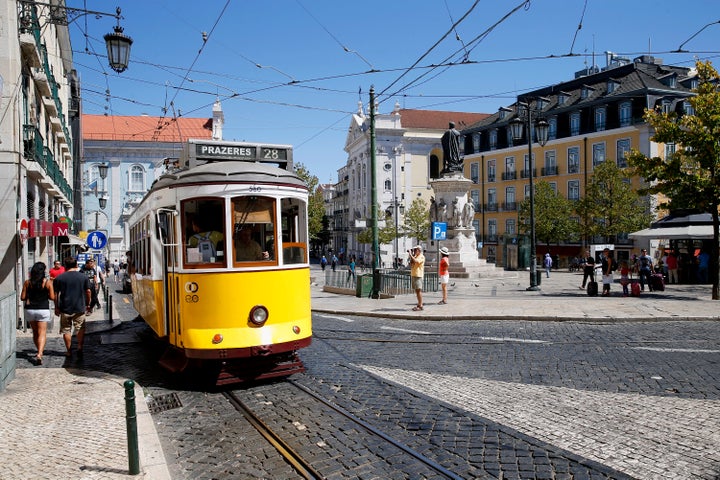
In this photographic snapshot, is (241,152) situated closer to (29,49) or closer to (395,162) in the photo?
(29,49)

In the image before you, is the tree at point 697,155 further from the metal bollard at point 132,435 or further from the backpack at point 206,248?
the metal bollard at point 132,435

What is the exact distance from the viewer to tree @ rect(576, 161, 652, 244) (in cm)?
4238

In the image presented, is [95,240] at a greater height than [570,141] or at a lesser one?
lesser

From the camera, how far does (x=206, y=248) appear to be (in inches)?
312

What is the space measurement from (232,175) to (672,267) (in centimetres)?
2295

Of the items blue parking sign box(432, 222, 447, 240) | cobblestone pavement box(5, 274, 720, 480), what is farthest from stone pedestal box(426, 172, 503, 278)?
cobblestone pavement box(5, 274, 720, 480)

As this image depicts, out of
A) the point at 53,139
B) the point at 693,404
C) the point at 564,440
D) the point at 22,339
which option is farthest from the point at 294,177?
the point at 53,139

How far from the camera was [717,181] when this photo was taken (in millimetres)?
17375

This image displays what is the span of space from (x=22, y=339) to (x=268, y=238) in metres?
7.74

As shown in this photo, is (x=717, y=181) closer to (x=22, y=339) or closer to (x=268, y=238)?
(x=268, y=238)

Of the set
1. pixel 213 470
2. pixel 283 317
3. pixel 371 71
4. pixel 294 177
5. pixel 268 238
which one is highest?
pixel 371 71

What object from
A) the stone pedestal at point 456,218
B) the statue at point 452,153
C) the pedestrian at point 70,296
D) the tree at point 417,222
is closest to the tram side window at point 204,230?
the pedestrian at point 70,296

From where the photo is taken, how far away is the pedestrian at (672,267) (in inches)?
996

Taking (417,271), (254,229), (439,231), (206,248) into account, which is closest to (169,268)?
(206,248)
